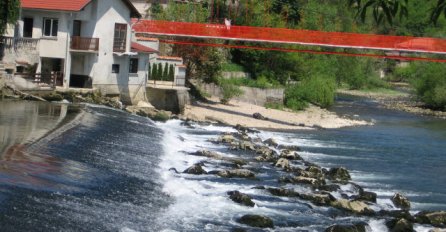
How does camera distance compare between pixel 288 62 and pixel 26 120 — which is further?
pixel 288 62

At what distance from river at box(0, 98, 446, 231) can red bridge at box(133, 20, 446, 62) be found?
546cm

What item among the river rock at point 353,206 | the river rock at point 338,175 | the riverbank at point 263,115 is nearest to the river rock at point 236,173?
the river rock at point 338,175

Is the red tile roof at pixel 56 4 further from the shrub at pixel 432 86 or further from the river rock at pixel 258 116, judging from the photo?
the shrub at pixel 432 86

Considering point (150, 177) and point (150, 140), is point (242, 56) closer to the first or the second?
point (150, 140)

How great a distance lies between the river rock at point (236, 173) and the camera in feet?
83.4

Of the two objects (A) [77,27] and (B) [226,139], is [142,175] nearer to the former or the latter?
(B) [226,139]

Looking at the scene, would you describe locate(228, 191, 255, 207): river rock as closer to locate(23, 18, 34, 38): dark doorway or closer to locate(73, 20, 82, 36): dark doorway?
locate(73, 20, 82, 36): dark doorway

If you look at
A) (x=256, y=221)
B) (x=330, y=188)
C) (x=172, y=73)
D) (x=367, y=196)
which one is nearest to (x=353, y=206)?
(x=367, y=196)

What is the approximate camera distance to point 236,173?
25.9 m

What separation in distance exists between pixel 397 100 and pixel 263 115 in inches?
1307

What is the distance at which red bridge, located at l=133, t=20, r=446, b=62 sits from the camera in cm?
4231

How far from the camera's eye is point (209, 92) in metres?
53.8

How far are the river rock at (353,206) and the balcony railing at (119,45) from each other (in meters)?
22.5

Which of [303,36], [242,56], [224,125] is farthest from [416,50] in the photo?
[242,56]
